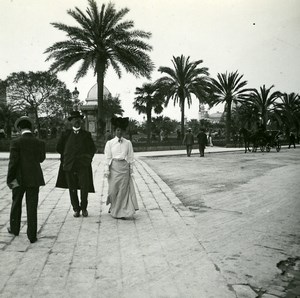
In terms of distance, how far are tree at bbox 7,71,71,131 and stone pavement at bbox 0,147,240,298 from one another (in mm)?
39885

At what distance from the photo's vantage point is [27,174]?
15.9 feet

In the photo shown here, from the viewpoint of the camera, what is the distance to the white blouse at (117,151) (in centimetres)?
616

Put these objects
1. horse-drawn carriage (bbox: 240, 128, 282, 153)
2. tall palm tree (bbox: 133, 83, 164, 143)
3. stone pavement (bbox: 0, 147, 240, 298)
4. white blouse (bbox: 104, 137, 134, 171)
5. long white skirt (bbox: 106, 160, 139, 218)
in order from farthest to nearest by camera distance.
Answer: tall palm tree (bbox: 133, 83, 164, 143), horse-drawn carriage (bbox: 240, 128, 282, 153), white blouse (bbox: 104, 137, 134, 171), long white skirt (bbox: 106, 160, 139, 218), stone pavement (bbox: 0, 147, 240, 298)

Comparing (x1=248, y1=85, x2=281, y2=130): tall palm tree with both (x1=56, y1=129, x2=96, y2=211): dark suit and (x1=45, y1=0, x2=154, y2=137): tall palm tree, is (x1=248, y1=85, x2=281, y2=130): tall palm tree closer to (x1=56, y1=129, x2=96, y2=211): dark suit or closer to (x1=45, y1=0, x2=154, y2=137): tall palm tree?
(x1=45, y1=0, x2=154, y2=137): tall palm tree

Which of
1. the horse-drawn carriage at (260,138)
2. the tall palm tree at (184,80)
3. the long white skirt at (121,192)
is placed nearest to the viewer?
the long white skirt at (121,192)

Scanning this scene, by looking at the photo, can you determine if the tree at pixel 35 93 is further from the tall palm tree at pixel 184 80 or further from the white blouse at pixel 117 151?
the white blouse at pixel 117 151

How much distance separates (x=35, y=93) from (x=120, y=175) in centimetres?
4116

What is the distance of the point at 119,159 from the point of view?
6.14 m

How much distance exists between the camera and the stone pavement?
346cm

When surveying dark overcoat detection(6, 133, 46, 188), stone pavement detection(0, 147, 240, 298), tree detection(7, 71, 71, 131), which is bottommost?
stone pavement detection(0, 147, 240, 298)

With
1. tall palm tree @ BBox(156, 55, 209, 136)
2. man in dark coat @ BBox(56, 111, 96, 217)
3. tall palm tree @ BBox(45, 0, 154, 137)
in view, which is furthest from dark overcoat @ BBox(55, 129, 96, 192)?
tall palm tree @ BBox(156, 55, 209, 136)

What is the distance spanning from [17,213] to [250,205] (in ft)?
13.5

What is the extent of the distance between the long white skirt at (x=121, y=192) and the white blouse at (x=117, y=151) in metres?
0.12

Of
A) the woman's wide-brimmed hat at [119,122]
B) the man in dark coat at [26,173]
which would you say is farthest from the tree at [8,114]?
the man in dark coat at [26,173]
